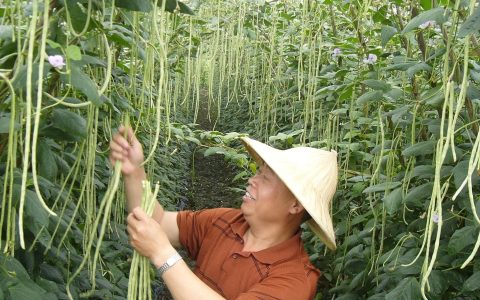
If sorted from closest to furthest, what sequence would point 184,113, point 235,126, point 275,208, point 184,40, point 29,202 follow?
point 29,202 < point 275,208 < point 184,40 < point 235,126 < point 184,113

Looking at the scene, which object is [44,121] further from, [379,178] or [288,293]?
[379,178]

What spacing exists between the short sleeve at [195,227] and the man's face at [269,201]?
201mm

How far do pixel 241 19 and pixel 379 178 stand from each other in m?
1.40

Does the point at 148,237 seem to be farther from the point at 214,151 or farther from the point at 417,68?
the point at 214,151

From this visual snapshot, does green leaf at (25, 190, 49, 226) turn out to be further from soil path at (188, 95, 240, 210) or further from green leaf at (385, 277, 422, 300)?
soil path at (188, 95, 240, 210)

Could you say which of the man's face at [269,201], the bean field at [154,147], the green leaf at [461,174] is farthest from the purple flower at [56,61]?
the green leaf at [461,174]

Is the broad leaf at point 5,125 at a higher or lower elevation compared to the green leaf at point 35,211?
higher

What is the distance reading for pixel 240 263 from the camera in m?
1.98

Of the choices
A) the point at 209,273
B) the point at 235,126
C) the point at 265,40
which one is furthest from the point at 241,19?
the point at 235,126

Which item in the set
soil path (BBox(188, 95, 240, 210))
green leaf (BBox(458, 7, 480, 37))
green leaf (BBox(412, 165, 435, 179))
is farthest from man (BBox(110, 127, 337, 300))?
soil path (BBox(188, 95, 240, 210))

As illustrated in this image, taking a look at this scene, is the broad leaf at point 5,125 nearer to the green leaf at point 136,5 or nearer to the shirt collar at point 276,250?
the green leaf at point 136,5

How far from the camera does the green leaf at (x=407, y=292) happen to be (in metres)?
2.01

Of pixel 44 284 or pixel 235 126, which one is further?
pixel 235 126

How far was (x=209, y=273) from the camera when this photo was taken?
2033mm
